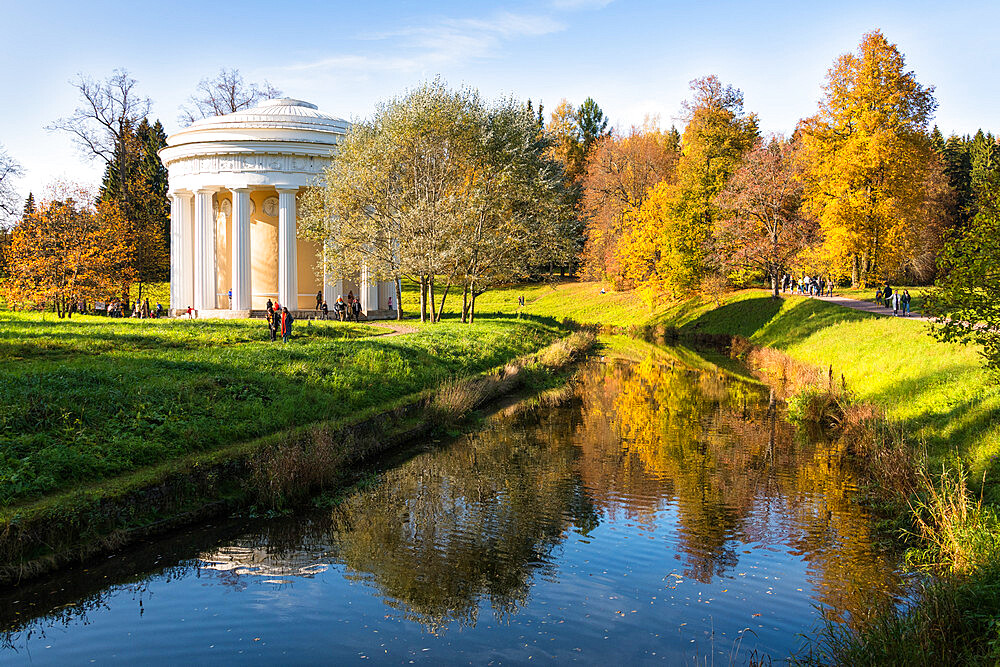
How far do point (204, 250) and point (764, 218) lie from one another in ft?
110

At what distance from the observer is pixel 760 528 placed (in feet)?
39.1

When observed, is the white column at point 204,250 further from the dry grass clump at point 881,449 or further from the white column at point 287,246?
the dry grass clump at point 881,449

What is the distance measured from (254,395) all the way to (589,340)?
2789 cm

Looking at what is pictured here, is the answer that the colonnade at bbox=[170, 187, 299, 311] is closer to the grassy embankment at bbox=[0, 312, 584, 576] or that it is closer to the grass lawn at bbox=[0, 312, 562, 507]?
the grass lawn at bbox=[0, 312, 562, 507]

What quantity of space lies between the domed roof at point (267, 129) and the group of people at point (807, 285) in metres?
31.7

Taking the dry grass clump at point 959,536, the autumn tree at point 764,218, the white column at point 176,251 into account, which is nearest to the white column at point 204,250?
the white column at point 176,251

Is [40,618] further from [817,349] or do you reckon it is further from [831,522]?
[817,349]

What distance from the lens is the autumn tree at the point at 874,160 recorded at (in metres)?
39.6

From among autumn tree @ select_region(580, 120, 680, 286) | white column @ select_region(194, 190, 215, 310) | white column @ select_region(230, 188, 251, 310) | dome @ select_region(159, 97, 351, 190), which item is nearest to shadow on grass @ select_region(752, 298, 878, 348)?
autumn tree @ select_region(580, 120, 680, 286)

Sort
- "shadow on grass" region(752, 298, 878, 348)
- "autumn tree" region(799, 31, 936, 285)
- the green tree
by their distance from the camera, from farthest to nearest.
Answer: "autumn tree" region(799, 31, 936, 285), "shadow on grass" region(752, 298, 878, 348), the green tree

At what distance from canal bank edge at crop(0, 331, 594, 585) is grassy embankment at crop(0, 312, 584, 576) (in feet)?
0.14

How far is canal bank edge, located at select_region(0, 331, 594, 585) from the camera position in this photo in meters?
9.47

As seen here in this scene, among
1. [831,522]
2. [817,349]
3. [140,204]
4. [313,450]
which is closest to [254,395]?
[313,450]

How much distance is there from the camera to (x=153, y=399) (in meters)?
14.2
